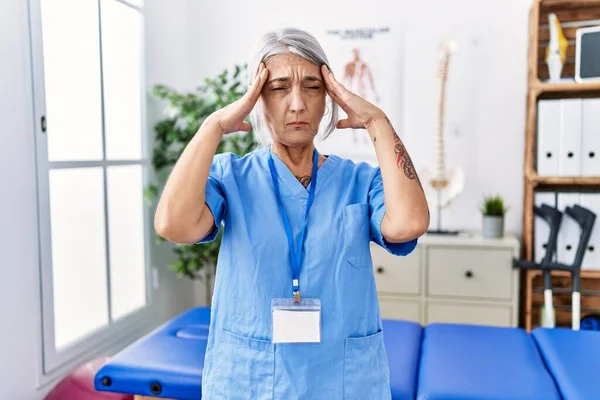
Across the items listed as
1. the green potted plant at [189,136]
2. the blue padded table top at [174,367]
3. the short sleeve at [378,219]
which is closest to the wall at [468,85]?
the green potted plant at [189,136]

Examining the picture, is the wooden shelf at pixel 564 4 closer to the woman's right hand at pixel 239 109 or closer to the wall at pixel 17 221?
the woman's right hand at pixel 239 109

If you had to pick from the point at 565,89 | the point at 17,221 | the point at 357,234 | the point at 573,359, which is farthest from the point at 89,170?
the point at 565,89

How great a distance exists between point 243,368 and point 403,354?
32.3 inches

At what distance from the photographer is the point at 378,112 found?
3.44 ft

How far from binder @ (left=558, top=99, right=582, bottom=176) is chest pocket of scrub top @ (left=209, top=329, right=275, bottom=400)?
2.09 m

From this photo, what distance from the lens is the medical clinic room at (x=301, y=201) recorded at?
104cm

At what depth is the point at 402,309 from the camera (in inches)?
108

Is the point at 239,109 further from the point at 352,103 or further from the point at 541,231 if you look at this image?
the point at 541,231

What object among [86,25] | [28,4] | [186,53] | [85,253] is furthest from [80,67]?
[186,53]

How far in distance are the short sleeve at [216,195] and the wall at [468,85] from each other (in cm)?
210

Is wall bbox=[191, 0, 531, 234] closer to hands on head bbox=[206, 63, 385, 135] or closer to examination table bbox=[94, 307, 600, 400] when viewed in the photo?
examination table bbox=[94, 307, 600, 400]

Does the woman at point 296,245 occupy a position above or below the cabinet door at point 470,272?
above

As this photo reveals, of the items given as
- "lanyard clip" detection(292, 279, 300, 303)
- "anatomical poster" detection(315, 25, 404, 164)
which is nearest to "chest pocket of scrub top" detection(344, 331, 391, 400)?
"lanyard clip" detection(292, 279, 300, 303)

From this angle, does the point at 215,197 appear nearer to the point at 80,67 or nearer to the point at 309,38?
the point at 309,38
